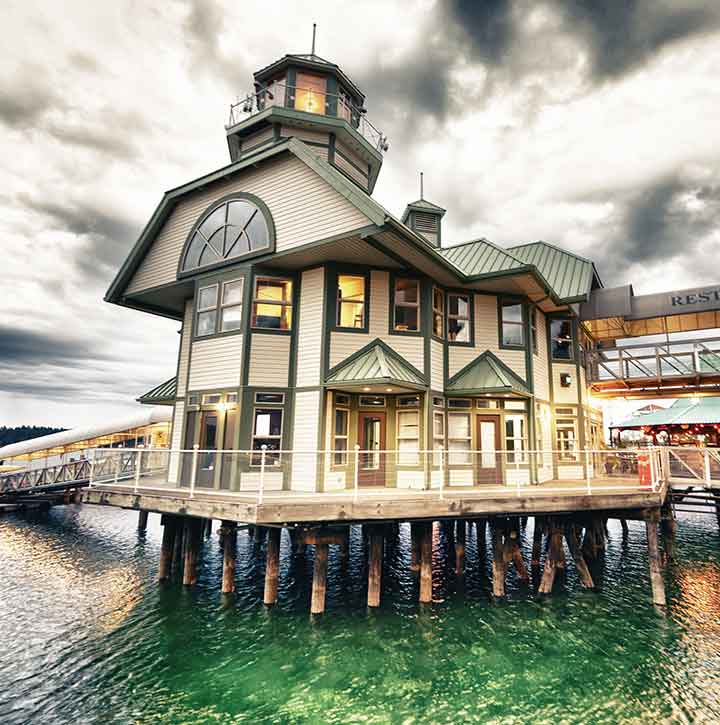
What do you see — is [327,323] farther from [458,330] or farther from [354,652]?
[354,652]

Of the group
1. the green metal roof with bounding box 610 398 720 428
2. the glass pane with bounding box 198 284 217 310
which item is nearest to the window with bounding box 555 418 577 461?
the green metal roof with bounding box 610 398 720 428

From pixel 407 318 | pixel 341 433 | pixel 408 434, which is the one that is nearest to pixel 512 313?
pixel 407 318

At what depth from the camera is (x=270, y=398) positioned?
13.2 metres

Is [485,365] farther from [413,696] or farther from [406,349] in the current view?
[413,696]

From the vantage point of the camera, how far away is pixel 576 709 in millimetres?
7363

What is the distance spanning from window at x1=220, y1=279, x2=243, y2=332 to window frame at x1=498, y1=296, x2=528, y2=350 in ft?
30.0

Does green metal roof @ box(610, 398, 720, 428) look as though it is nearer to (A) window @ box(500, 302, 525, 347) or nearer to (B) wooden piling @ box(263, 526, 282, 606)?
(A) window @ box(500, 302, 525, 347)

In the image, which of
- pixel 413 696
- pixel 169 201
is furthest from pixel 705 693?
pixel 169 201

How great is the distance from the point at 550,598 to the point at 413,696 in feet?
20.6

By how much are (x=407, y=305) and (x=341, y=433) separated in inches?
179

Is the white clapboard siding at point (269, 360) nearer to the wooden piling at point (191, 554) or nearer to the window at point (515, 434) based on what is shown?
the wooden piling at point (191, 554)

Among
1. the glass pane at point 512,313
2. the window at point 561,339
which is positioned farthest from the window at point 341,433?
the window at point 561,339

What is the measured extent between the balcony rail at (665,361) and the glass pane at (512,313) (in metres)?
6.07

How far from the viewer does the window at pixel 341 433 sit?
13.1 metres
